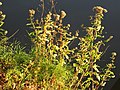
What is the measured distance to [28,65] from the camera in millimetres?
3322

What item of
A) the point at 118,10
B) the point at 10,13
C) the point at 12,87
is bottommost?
the point at 12,87

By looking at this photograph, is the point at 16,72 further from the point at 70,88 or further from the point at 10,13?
the point at 10,13

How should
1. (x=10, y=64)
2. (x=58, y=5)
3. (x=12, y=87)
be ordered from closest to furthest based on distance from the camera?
(x=12, y=87) < (x=10, y=64) < (x=58, y=5)

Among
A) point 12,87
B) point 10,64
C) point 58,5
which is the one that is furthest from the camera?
point 58,5

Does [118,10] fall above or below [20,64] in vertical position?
above

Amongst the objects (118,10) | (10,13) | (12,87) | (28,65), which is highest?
(118,10)

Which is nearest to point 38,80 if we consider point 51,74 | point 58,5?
point 51,74

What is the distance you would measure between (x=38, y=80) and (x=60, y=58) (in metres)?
0.26

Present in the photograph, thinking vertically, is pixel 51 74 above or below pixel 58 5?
below

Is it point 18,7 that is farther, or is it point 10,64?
point 18,7

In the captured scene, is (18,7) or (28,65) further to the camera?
(18,7)

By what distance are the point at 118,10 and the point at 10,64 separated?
1.70 meters

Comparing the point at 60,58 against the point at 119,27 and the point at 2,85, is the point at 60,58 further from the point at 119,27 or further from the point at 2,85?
the point at 119,27

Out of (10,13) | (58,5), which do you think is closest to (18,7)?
(10,13)
